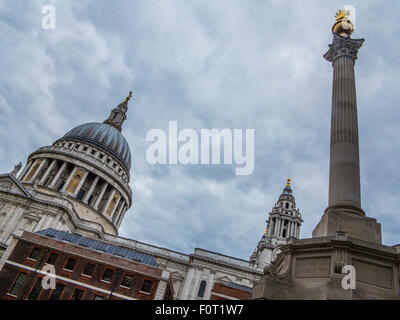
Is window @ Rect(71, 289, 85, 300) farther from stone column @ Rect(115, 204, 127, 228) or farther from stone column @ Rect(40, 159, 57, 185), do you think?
stone column @ Rect(115, 204, 127, 228)

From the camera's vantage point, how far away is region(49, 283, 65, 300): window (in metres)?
32.9

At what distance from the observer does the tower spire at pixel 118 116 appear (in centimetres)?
10034

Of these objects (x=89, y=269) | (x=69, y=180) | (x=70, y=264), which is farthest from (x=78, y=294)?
(x=69, y=180)

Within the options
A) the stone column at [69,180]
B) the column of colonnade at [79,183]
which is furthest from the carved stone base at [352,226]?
the column of colonnade at [79,183]

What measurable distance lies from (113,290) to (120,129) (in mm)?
73312

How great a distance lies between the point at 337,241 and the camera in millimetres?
12969

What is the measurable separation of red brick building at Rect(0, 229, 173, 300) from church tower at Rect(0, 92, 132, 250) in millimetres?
14930

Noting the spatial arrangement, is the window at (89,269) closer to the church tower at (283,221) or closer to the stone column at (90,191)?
the stone column at (90,191)

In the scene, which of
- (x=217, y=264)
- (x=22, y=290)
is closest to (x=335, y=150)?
(x=22, y=290)

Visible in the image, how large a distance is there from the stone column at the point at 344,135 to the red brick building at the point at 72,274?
78.3 feet

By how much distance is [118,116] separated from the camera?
10269 centimetres

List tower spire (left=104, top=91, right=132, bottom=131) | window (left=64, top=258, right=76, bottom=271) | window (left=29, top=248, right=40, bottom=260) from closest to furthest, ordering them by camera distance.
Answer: window (left=64, top=258, right=76, bottom=271) < window (left=29, top=248, right=40, bottom=260) < tower spire (left=104, top=91, right=132, bottom=131)

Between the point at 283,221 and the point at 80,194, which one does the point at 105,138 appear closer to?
the point at 80,194

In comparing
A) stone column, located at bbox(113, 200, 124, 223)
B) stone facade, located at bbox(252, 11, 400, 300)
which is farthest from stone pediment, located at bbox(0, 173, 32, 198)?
stone facade, located at bbox(252, 11, 400, 300)
